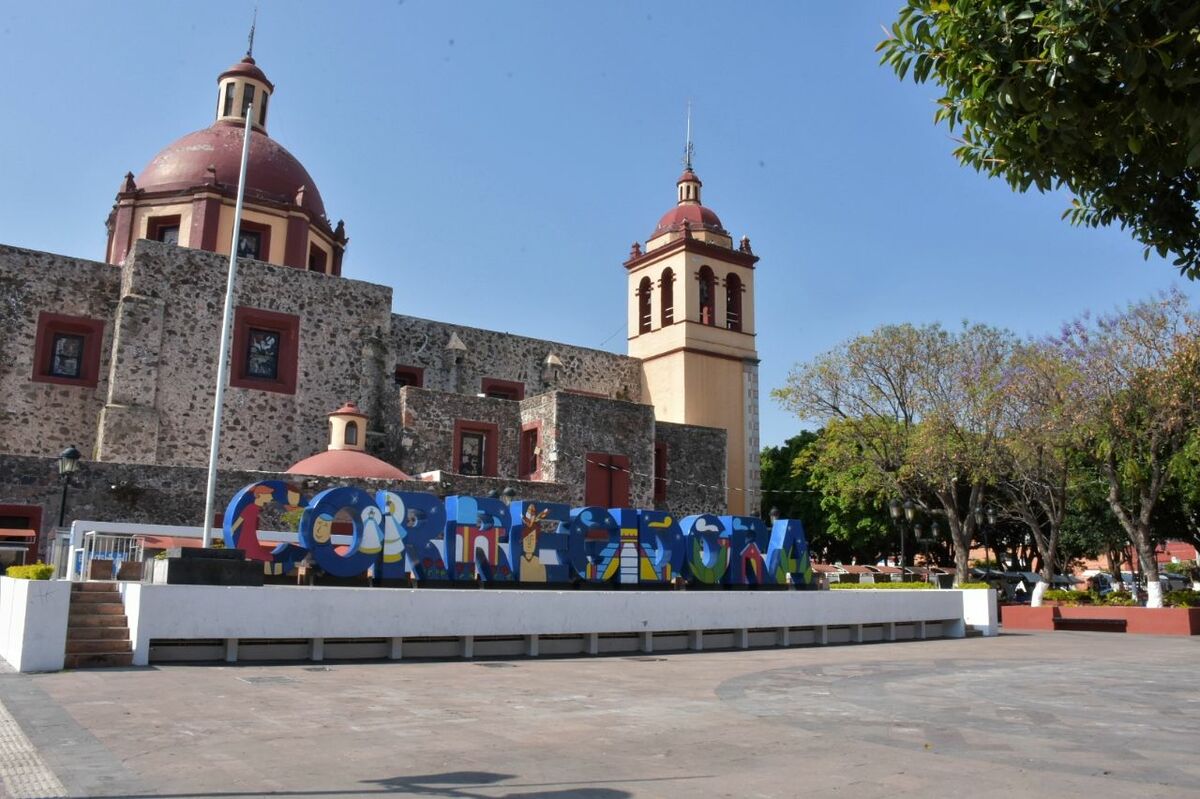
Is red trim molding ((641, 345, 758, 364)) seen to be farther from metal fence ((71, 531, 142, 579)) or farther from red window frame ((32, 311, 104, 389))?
metal fence ((71, 531, 142, 579))

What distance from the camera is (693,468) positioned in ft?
106

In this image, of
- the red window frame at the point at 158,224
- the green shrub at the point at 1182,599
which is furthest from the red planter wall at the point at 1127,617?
the red window frame at the point at 158,224

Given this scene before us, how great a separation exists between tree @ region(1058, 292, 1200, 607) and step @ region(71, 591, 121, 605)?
20435 millimetres

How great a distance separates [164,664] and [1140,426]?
70.1ft

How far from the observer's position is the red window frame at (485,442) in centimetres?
2792

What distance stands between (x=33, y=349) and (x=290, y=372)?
6.26 metres

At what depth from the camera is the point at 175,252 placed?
25656mm

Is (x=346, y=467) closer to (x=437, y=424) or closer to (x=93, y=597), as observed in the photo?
(x=437, y=424)

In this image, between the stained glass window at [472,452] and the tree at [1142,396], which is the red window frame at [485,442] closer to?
the stained glass window at [472,452]

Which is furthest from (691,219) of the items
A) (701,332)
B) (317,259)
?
(317,259)

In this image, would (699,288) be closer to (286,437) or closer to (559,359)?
(559,359)

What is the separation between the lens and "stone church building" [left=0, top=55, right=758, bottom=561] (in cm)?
2417

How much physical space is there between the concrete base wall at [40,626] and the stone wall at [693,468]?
21.9 metres

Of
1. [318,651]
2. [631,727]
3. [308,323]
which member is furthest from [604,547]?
[308,323]
